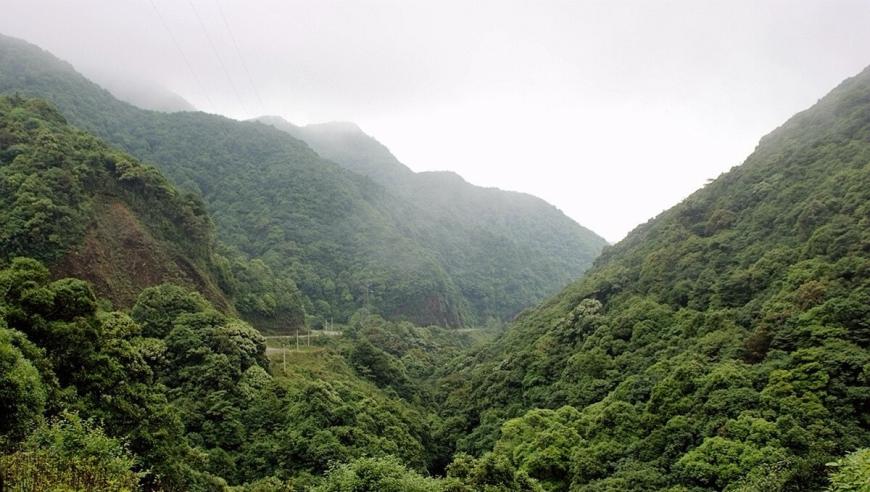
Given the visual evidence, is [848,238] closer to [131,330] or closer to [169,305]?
[131,330]

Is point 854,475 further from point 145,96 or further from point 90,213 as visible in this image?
point 145,96

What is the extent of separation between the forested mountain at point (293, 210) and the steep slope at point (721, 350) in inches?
1910

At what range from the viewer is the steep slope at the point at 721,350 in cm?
2394

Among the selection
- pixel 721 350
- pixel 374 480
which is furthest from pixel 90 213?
pixel 721 350

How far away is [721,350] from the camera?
107 feet

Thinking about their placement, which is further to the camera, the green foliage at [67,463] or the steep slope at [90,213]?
the steep slope at [90,213]

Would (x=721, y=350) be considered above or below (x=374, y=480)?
above

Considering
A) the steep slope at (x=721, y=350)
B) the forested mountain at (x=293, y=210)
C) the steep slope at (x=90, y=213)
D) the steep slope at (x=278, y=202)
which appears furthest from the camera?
the forested mountain at (x=293, y=210)

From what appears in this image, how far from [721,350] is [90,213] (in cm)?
4429

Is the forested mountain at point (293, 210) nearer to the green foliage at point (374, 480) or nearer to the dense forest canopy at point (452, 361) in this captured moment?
the dense forest canopy at point (452, 361)

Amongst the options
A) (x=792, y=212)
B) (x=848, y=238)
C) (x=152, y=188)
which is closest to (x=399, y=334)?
(x=152, y=188)

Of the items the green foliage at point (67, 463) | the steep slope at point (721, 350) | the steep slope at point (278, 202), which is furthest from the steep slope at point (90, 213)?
the steep slope at point (278, 202)

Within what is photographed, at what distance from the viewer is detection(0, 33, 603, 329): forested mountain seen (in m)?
101

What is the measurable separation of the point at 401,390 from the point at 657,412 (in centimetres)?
3119
